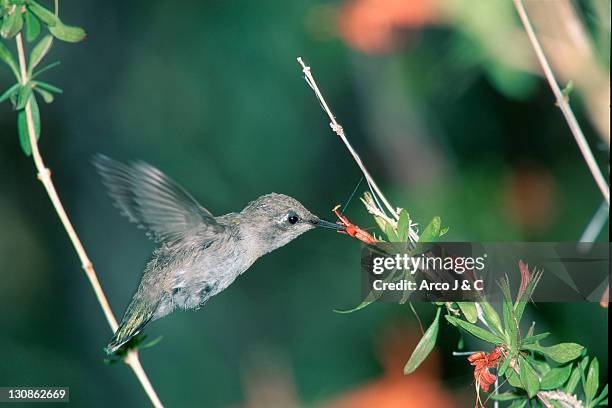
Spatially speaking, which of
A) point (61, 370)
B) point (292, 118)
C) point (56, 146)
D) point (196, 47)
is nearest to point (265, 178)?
point (292, 118)

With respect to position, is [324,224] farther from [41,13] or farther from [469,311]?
[41,13]

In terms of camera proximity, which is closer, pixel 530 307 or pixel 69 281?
pixel 530 307

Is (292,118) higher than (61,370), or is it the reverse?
(292,118)

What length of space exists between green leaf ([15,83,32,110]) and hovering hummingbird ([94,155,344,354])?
0.79 feet

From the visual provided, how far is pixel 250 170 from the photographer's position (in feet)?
9.78

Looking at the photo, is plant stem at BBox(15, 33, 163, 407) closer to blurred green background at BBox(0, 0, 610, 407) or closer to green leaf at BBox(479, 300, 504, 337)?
green leaf at BBox(479, 300, 504, 337)

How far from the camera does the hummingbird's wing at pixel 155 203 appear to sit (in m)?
1.28

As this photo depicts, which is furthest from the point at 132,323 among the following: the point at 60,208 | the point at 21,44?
the point at 21,44

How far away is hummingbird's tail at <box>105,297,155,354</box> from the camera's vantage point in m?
1.35

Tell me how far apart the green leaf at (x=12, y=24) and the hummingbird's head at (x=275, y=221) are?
56 cm

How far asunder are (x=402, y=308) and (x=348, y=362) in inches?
16.5

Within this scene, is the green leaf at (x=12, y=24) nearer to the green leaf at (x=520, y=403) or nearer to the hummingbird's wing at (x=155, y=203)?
the hummingbird's wing at (x=155, y=203)

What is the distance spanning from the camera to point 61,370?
287cm

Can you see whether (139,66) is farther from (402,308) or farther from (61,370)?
(402,308)
